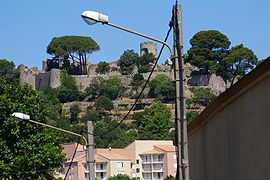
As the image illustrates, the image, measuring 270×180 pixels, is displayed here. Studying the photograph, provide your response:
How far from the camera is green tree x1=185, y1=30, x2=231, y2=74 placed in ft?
574

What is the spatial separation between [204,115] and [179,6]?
363 centimetres

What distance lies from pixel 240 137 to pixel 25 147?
1022 inches

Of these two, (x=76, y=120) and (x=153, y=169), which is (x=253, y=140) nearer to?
(x=153, y=169)

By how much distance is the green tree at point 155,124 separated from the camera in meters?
138

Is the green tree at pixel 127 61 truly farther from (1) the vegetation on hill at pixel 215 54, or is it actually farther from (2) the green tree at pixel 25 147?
(2) the green tree at pixel 25 147

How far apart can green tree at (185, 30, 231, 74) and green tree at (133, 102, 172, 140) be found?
102 feet

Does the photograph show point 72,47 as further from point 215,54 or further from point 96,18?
point 96,18

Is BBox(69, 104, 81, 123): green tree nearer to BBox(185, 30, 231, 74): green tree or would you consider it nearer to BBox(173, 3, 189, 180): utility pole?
BBox(185, 30, 231, 74): green tree

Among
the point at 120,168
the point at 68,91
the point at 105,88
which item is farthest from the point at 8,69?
the point at 120,168

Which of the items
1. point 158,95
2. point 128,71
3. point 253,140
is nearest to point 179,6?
point 253,140

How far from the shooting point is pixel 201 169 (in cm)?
1817

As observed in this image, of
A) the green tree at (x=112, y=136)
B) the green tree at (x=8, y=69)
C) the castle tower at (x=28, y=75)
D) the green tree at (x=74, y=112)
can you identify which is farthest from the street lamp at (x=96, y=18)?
the green tree at (x=8, y=69)

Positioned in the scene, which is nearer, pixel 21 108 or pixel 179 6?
pixel 179 6

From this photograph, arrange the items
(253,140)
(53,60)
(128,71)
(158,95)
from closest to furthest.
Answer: (253,140)
(158,95)
(128,71)
(53,60)
